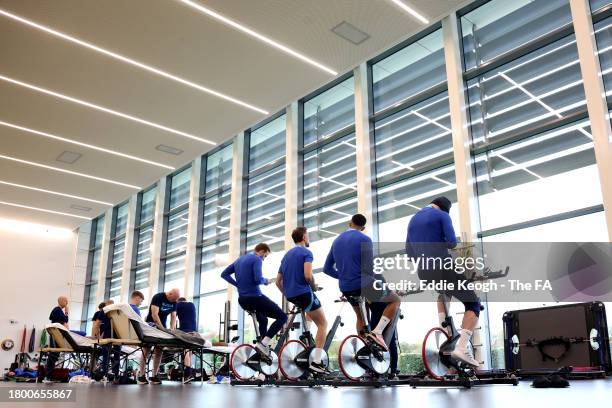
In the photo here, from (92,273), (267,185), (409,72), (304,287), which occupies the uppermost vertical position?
(409,72)

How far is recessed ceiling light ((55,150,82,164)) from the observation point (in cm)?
1115

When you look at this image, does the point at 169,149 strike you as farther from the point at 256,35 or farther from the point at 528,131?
the point at 528,131

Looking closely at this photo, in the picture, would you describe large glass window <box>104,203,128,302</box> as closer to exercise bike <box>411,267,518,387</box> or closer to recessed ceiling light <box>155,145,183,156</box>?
recessed ceiling light <box>155,145,183,156</box>

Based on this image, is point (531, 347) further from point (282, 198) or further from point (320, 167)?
point (282, 198)

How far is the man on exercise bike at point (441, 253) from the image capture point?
12.4 ft

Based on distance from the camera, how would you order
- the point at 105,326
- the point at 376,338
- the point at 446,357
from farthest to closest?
the point at 105,326 < the point at 376,338 < the point at 446,357

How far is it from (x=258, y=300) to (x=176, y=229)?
7.64 m

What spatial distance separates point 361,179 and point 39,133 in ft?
20.5

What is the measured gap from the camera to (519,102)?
6.68 meters

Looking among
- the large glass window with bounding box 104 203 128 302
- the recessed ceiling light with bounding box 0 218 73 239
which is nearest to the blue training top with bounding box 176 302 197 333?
the large glass window with bounding box 104 203 128 302

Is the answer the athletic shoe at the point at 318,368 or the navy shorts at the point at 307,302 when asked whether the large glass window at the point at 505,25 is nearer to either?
the navy shorts at the point at 307,302

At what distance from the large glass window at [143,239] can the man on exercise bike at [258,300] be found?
26.7 ft

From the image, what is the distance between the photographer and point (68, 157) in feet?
37.2

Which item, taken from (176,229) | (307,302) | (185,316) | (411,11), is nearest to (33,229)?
(176,229)
